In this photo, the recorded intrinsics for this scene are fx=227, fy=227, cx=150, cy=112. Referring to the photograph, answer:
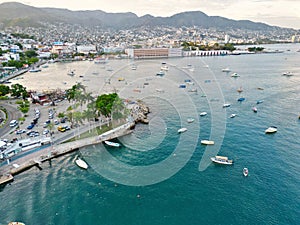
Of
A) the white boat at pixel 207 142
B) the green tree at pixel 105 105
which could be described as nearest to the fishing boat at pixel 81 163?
the green tree at pixel 105 105

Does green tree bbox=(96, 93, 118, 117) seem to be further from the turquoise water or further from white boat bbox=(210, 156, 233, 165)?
white boat bbox=(210, 156, 233, 165)

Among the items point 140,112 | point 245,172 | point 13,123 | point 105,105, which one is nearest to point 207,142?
point 245,172

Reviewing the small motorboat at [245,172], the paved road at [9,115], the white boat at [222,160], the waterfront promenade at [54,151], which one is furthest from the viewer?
the paved road at [9,115]

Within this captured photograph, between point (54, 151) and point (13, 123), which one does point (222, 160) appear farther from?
point (13, 123)

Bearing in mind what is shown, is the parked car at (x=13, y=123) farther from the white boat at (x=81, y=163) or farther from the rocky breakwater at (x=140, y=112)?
the rocky breakwater at (x=140, y=112)

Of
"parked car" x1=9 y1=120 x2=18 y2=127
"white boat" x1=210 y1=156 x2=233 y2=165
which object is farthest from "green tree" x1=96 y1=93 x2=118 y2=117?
"white boat" x1=210 y1=156 x2=233 y2=165
